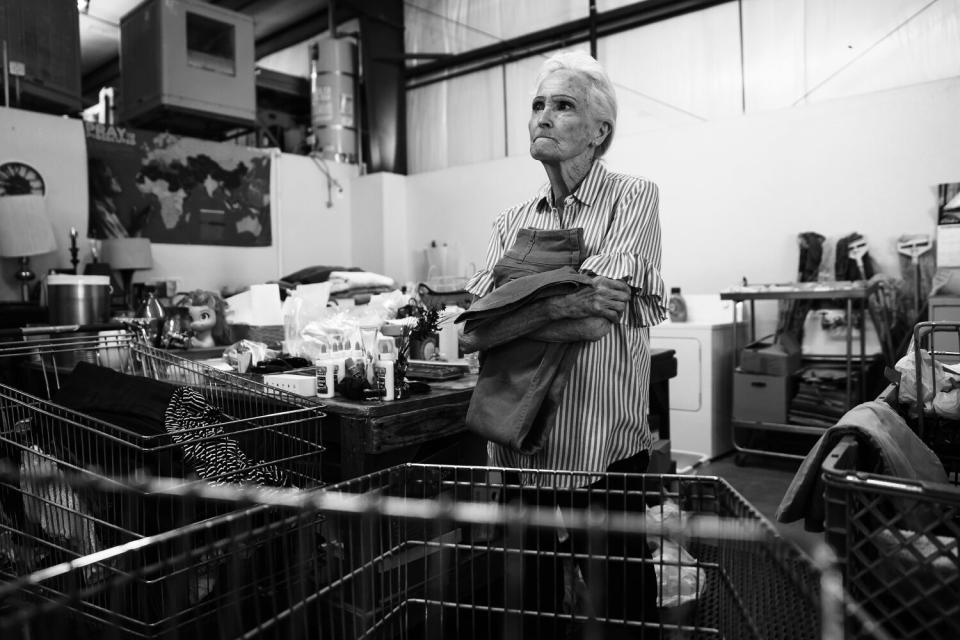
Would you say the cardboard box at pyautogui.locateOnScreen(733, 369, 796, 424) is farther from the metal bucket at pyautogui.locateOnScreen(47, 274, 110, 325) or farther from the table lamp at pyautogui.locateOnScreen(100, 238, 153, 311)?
the table lamp at pyautogui.locateOnScreen(100, 238, 153, 311)

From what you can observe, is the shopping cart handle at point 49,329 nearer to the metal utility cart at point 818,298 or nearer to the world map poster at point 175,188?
the world map poster at point 175,188

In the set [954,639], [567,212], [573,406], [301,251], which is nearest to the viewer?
[954,639]

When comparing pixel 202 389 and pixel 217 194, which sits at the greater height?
pixel 217 194

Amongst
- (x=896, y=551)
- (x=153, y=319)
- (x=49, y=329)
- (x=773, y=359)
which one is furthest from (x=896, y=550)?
(x=773, y=359)

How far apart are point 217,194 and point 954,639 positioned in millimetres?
5198

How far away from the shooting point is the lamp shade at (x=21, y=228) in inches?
144

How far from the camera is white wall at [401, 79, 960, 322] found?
3975mm

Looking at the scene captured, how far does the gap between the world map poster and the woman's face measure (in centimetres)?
398

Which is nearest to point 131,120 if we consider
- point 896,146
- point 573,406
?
point 573,406

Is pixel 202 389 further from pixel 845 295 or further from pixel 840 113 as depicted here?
pixel 840 113

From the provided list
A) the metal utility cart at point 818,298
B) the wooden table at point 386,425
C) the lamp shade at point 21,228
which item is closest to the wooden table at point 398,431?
the wooden table at point 386,425

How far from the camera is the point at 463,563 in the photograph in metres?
1.24

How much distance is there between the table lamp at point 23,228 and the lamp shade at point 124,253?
42cm

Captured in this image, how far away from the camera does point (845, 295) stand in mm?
3699
